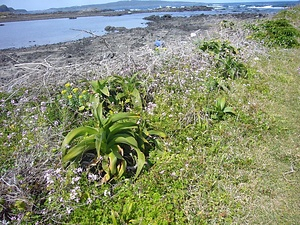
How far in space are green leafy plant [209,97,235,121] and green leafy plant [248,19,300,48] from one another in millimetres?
5554

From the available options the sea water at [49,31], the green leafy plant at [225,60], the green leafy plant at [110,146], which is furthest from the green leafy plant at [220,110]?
the sea water at [49,31]

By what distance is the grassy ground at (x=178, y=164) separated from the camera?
261 centimetres

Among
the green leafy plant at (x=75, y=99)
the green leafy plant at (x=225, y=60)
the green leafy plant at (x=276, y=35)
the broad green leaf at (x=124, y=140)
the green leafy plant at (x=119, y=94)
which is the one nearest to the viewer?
the broad green leaf at (x=124, y=140)

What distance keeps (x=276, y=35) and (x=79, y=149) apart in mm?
9124

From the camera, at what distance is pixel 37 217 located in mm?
2504

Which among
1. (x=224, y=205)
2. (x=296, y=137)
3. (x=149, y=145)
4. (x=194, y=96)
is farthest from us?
(x=194, y=96)

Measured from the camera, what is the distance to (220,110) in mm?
4316

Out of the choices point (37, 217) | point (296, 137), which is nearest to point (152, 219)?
point (37, 217)

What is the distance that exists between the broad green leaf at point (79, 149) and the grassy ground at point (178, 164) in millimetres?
139

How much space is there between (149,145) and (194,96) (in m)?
1.48

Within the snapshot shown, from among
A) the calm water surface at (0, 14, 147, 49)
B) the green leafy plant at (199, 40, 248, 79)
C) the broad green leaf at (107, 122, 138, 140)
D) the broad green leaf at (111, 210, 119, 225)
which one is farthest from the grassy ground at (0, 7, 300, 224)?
the calm water surface at (0, 14, 147, 49)

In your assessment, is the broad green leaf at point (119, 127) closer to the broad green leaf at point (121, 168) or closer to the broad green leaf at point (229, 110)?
the broad green leaf at point (121, 168)

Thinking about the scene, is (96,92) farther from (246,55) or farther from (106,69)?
(246,55)

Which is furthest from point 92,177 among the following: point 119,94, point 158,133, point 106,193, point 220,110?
point 220,110
